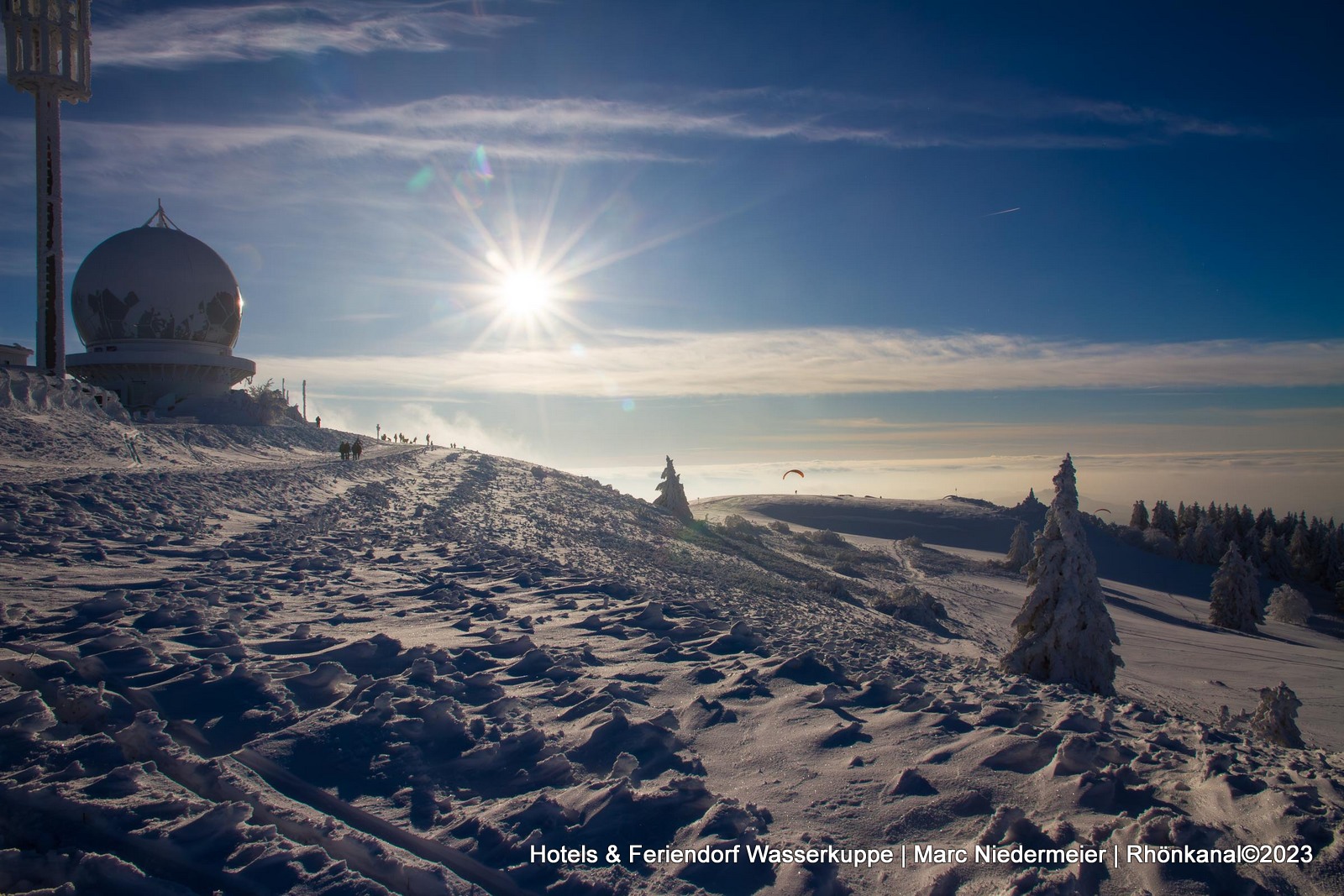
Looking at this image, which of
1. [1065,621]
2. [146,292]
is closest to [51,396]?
[146,292]

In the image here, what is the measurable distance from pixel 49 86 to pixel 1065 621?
51.9 meters

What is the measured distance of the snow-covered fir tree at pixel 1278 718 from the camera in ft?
33.9

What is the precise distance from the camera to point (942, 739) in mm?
6203

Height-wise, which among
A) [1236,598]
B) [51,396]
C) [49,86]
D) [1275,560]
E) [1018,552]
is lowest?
[1275,560]

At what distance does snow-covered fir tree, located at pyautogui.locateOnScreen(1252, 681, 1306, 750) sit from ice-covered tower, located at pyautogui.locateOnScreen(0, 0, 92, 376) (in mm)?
48461

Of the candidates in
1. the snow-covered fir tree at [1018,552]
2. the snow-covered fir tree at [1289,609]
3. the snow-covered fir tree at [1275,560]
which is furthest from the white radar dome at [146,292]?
the snow-covered fir tree at [1275,560]

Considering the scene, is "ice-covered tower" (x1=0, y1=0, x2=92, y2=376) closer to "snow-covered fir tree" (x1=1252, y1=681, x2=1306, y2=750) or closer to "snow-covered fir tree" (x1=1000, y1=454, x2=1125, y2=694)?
"snow-covered fir tree" (x1=1000, y1=454, x2=1125, y2=694)

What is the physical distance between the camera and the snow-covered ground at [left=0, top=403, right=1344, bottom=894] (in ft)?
13.9

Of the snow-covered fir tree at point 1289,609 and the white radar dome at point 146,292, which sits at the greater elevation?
the white radar dome at point 146,292

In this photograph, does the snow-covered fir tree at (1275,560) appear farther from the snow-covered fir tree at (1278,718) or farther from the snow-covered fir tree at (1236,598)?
the snow-covered fir tree at (1278,718)

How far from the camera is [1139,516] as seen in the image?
9338 centimetres

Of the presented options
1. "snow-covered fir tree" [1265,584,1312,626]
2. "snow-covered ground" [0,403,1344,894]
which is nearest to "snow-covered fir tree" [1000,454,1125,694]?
"snow-covered ground" [0,403,1344,894]

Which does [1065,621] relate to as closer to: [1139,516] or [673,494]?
[673,494]

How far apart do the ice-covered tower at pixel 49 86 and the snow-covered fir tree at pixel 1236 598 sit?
6676 centimetres
